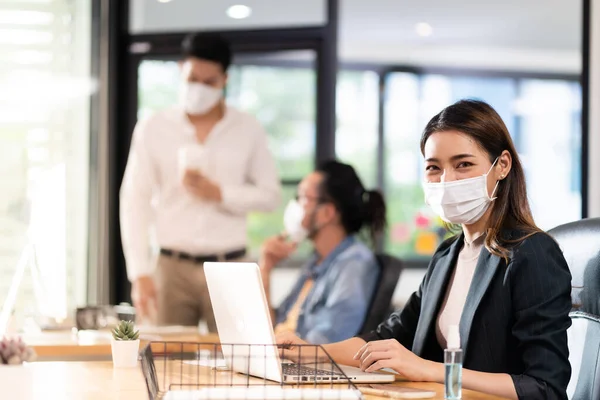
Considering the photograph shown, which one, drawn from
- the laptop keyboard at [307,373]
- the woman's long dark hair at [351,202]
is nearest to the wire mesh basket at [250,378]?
the laptop keyboard at [307,373]

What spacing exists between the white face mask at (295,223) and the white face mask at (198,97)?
72 cm

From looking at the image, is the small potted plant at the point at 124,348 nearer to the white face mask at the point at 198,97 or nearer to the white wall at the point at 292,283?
the white face mask at the point at 198,97

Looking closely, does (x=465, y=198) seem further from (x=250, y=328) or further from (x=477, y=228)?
(x=250, y=328)

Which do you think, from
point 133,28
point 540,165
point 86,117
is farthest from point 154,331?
point 540,165

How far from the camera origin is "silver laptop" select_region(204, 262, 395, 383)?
1.54m

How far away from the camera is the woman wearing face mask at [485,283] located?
64.0 inches

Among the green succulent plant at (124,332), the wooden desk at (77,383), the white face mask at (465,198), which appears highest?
the white face mask at (465,198)

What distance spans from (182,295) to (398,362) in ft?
7.90

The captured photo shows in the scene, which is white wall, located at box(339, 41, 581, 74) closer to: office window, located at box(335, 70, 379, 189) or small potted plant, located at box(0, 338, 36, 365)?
office window, located at box(335, 70, 379, 189)

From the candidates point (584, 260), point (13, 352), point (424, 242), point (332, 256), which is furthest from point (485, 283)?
point (424, 242)

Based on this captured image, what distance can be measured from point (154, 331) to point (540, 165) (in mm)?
6604

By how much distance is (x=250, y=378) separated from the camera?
1.67m

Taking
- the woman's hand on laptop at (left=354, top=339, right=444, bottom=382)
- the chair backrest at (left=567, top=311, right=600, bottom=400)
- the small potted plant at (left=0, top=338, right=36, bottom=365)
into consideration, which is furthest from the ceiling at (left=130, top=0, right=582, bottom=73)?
the small potted plant at (left=0, top=338, right=36, bottom=365)

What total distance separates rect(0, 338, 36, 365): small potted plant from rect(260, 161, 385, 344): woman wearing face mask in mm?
1545
